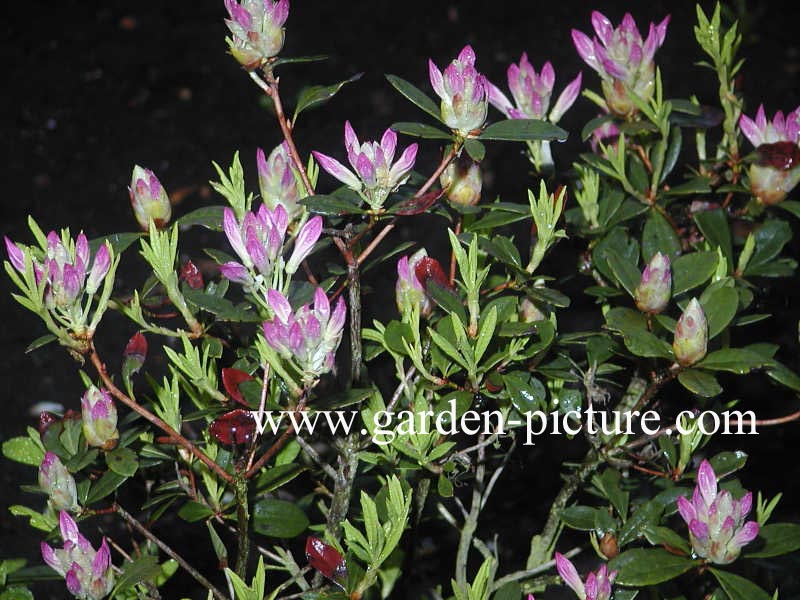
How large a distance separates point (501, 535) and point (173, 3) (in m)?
3.05

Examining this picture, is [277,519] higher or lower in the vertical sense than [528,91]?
lower

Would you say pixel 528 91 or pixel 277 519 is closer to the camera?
pixel 277 519

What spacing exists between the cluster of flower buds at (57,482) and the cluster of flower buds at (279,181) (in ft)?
1.33

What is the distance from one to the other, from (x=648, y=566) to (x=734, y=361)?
0.26 m

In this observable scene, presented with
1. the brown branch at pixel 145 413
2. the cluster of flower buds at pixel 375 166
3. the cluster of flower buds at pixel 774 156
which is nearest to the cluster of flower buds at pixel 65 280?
the brown branch at pixel 145 413

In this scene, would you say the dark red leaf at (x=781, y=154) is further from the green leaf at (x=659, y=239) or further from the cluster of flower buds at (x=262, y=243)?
the cluster of flower buds at (x=262, y=243)

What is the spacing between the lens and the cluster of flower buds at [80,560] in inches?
41.7

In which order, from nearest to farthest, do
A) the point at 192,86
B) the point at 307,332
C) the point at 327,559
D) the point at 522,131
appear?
the point at 307,332, the point at 327,559, the point at 522,131, the point at 192,86

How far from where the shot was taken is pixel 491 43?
12.8ft

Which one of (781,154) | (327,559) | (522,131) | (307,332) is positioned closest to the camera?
(307,332)

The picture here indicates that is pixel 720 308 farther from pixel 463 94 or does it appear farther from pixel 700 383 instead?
pixel 463 94

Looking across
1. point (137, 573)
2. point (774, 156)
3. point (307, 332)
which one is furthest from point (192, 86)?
point (307, 332)

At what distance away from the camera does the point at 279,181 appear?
3.89 feet

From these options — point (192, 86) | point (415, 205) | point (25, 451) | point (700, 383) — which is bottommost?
point (192, 86)
